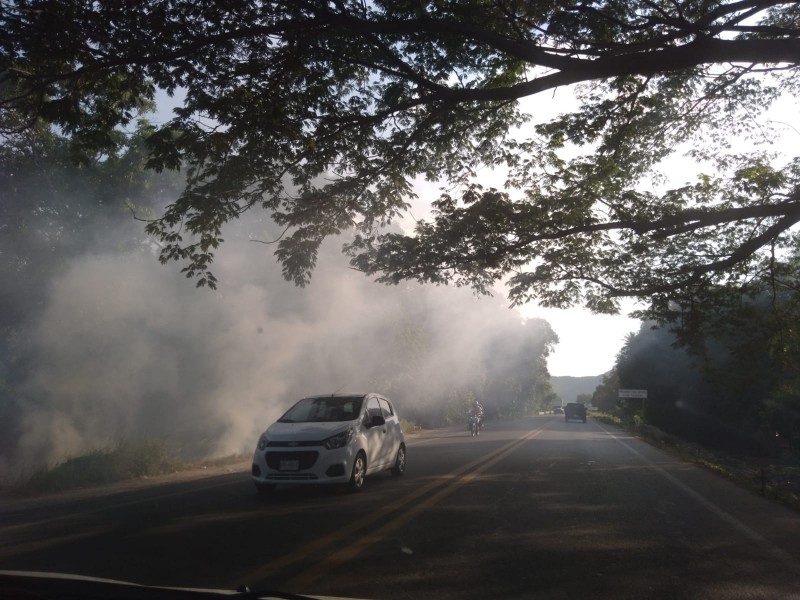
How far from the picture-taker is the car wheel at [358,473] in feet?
32.8

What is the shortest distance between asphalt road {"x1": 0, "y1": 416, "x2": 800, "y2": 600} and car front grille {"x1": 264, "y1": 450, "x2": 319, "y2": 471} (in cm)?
47

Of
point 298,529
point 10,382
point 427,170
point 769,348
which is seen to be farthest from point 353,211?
point 10,382

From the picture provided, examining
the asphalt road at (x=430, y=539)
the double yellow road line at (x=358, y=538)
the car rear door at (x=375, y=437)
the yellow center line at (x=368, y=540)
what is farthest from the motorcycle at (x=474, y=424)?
the car rear door at (x=375, y=437)

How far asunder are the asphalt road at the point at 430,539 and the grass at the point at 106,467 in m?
1.26

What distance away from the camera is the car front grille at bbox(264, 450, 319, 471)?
953cm

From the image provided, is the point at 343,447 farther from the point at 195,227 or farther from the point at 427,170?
the point at 427,170

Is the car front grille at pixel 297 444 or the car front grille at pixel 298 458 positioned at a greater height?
the car front grille at pixel 297 444

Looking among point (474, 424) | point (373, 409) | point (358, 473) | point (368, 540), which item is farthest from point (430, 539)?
point (474, 424)

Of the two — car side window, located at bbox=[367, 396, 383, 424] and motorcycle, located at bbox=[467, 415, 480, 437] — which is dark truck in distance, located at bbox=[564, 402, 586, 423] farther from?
car side window, located at bbox=[367, 396, 383, 424]

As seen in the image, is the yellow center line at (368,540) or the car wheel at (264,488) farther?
the car wheel at (264,488)

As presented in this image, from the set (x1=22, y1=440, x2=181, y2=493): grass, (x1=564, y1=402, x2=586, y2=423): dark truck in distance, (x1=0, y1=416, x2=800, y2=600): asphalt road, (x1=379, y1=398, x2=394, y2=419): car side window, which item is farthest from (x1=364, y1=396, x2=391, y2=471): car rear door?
(x1=564, y1=402, x2=586, y2=423): dark truck in distance

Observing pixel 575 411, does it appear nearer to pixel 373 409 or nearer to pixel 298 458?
pixel 373 409

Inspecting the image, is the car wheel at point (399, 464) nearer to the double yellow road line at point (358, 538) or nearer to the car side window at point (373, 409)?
the double yellow road line at point (358, 538)

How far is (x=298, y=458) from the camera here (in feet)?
31.4
